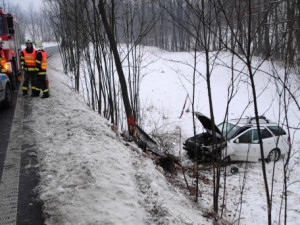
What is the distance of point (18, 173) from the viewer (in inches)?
186

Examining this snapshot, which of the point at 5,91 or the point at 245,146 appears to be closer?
the point at 5,91

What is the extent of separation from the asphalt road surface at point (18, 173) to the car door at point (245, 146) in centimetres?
686

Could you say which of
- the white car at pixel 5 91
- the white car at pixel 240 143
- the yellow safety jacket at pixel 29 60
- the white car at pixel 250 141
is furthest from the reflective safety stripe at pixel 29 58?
the white car at pixel 250 141

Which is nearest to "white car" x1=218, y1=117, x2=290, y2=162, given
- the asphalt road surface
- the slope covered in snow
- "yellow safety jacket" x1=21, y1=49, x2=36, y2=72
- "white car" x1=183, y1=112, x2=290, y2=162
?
"white car" x1=183, y1=112, x2=290, y2=162

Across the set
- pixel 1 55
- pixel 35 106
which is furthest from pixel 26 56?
pixel 35 106

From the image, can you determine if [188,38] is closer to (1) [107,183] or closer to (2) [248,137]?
(2) [248,137]

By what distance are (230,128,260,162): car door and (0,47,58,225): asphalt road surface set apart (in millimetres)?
6858

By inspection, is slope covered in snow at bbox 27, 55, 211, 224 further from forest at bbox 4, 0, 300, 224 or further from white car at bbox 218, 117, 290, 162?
white car at bbox 218, 117, 290, 162

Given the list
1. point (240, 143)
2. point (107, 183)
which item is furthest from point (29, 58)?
point (240, 143)

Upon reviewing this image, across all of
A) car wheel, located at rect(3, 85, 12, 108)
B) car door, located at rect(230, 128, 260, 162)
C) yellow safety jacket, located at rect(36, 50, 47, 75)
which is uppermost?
yellow safety jacket, located at rect(36, 50, 47, 75)

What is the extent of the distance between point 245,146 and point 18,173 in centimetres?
788

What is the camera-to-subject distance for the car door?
10.3 m

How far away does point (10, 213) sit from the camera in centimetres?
366

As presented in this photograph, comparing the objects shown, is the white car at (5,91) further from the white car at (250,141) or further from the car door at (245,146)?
the car door at (245,146)
